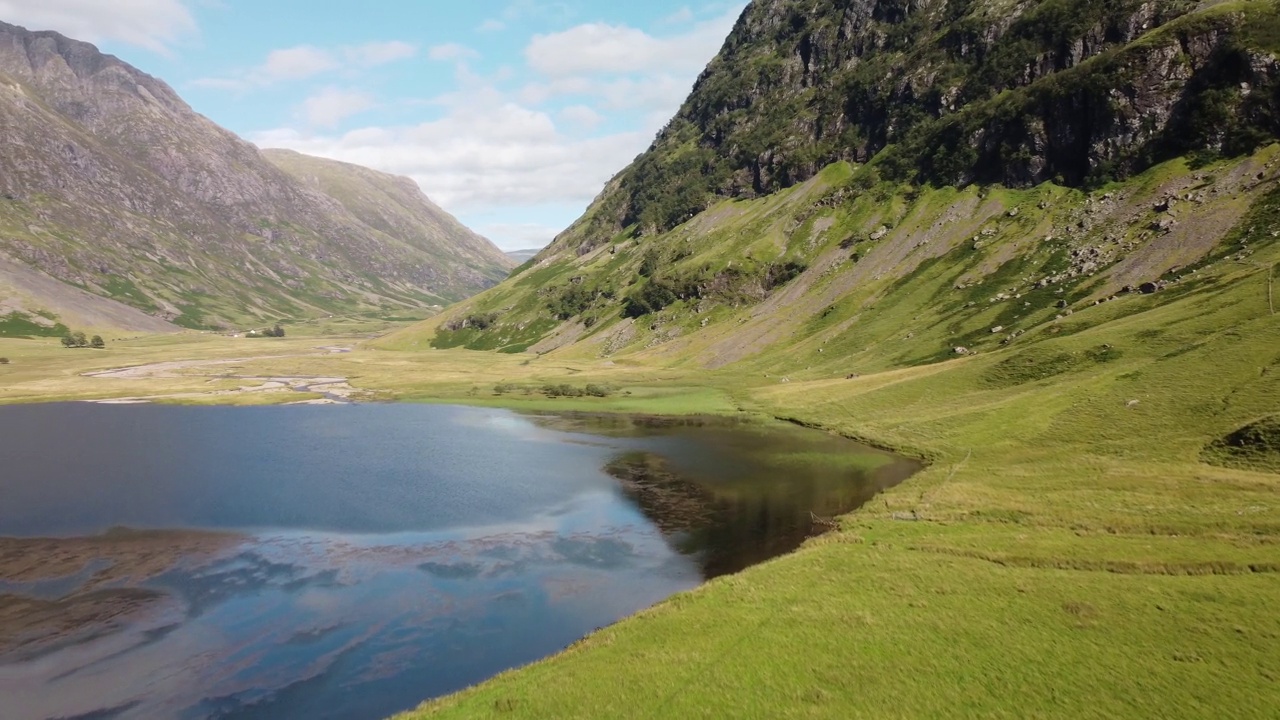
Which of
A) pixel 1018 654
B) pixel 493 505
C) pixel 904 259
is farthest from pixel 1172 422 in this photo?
pixel 904 259

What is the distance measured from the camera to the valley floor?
30359 mm

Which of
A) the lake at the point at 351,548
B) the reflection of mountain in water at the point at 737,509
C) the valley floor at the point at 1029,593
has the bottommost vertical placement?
the reflection of mountain in water at the point at 737,509

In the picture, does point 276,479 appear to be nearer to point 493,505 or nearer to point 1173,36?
point 493,505

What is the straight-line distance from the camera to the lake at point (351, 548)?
39.9 metres

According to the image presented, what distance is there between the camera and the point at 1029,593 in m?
39.6

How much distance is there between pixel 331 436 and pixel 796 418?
263ft

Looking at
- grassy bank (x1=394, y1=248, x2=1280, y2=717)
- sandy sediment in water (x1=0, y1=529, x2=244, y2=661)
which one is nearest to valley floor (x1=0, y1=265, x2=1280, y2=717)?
grassy bank (x1=394, y1=248, x2=1280, y2=717)

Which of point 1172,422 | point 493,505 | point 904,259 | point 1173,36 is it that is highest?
point 1173,36

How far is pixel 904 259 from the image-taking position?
198 m

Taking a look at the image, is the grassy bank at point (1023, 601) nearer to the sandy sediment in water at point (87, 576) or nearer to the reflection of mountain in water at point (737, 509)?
the reflection of mountain in water at point (737, 509)

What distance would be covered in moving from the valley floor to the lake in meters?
8.26

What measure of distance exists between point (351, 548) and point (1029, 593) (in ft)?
174

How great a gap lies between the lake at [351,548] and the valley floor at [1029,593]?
826 centimetres

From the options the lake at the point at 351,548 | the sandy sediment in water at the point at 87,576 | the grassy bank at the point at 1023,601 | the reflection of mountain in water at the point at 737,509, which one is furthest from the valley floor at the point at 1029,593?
the sandy sediment in water at the point at 87,576
